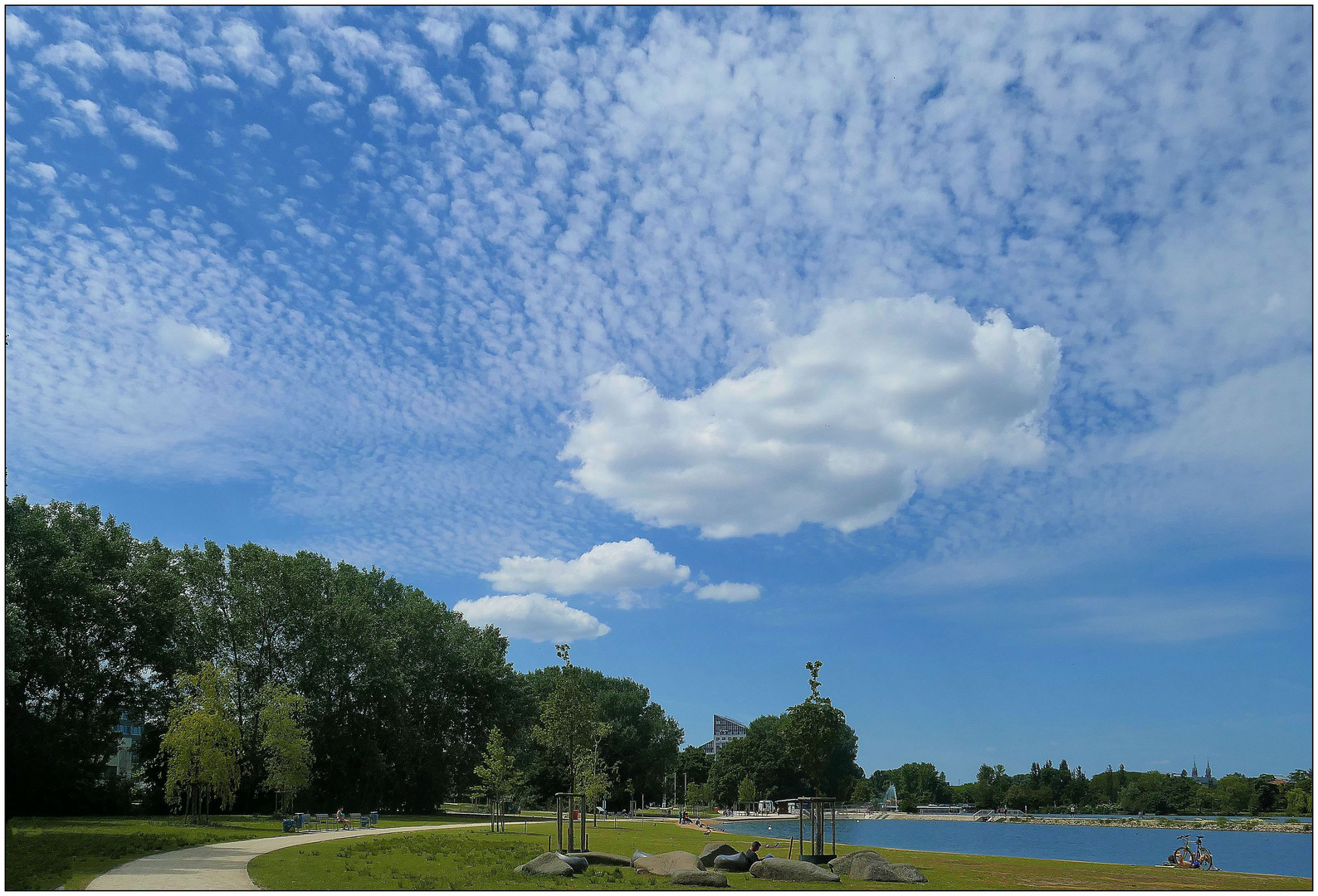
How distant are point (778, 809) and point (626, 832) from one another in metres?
71.7

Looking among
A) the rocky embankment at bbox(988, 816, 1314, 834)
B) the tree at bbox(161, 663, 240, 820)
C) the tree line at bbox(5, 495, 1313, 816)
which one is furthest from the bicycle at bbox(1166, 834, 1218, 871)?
the rocky embankment at bbox(988, 816, 1314, 834)

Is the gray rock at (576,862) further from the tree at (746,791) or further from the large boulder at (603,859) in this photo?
the tree at (746,791)

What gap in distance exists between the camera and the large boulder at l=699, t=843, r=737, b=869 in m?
27.2

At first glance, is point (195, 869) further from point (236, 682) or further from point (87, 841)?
point (236, 682)

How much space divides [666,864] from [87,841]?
1953cm

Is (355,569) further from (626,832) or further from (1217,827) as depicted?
(1217,827)

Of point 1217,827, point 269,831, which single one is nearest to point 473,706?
point 269,831

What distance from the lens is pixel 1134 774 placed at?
15362 centimetres

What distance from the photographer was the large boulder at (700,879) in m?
23.0

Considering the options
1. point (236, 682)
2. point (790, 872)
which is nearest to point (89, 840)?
point (790, 872)

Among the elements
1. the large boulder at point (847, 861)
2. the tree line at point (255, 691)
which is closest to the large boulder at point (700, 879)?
the large boulder at point (847, 861)

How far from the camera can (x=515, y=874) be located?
79.7ft

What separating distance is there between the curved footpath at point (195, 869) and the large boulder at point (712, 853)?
12968mm

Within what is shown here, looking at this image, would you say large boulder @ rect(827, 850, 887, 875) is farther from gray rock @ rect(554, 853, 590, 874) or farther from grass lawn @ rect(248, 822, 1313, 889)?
gray rock @ rect(554, 853, 590, 874)
